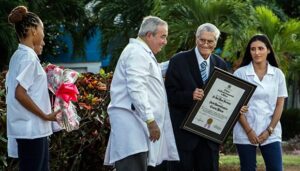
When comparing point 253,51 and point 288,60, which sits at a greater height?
point 253,51

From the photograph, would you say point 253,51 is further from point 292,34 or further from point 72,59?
point 72,59

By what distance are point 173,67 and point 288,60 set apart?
942 cm

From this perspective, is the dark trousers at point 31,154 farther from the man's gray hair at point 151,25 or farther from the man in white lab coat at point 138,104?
the man's gray hair at point 151,25

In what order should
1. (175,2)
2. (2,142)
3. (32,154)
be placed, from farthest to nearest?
(175,2), (2,142), (32,154)

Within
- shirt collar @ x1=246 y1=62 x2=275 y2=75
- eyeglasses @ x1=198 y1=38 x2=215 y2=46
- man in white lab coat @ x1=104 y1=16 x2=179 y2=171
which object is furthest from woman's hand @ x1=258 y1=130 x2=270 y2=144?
man in white lab coat @ x1=104 y1=16 x2=179 y2=171

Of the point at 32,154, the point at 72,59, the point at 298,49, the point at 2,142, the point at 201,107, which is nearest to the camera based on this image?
the point at 32,154

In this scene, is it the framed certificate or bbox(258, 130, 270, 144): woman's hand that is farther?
bbox(258, 130, 270, 144): woman's hand

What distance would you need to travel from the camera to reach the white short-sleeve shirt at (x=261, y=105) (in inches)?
240

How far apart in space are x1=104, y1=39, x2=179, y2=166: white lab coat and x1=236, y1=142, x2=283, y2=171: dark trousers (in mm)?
1027

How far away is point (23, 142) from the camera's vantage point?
498 cm

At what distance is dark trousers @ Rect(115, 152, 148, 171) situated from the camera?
5.32 meters

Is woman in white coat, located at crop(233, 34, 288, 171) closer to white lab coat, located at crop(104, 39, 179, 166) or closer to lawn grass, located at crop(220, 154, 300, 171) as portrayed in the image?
white lab coat, located at crop(104, 39, 179, 166)

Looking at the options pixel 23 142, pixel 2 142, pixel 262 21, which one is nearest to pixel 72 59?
pixel 262 21

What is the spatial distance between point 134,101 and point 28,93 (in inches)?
33.1
